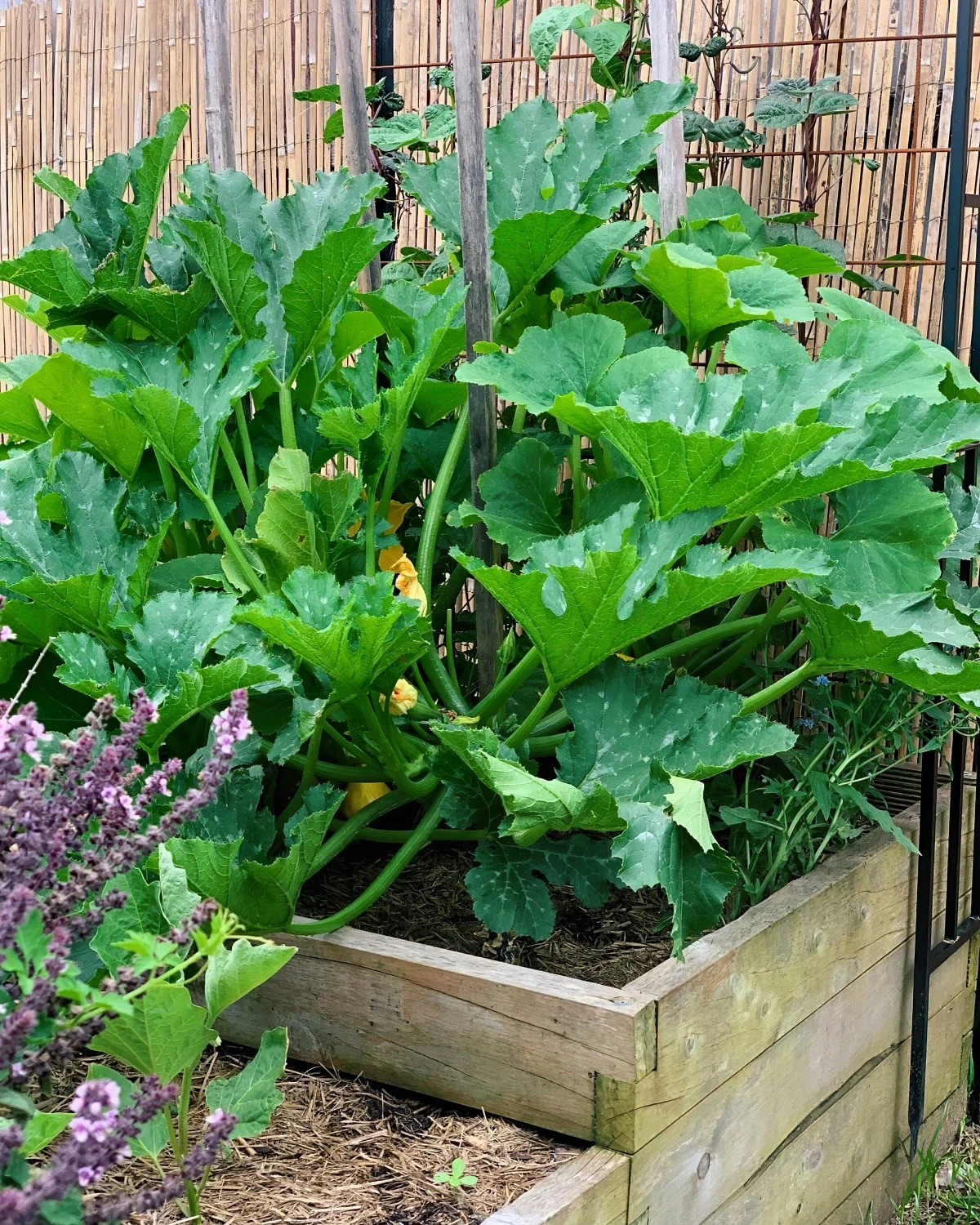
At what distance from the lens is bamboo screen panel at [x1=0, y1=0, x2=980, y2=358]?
244cm

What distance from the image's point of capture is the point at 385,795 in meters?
1.67

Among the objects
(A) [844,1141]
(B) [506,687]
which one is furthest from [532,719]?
(A) [844,1141]

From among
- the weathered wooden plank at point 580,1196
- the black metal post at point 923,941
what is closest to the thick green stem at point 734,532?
the black metal post at point 923,941

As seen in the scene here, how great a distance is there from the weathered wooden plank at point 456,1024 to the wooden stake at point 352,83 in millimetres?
1016

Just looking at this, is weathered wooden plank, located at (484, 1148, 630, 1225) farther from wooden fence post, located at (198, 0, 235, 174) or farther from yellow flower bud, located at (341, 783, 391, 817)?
wooden fence post, located at (198, 0, 235, 174)

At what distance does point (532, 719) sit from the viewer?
1.51 metres

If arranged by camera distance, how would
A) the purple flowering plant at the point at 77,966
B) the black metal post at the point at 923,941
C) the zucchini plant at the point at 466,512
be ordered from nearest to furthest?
the purple flowering plant at the point at 77,966, the zucchini plant at the point at 466,512, the black metal post at the point at 923,941

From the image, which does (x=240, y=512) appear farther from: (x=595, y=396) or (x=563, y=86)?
(x=563, y=86)

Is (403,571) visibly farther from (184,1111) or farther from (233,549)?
(184,1111)

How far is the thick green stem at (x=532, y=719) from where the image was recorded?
1.48 m

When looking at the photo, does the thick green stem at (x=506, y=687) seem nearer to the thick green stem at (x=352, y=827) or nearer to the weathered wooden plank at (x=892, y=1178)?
the thick green stem at (x=352, y=827)

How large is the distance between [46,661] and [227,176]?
656mm

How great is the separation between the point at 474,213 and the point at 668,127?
509 millimetres

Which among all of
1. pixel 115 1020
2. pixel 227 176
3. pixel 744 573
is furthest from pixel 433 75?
pixel 115 1020
